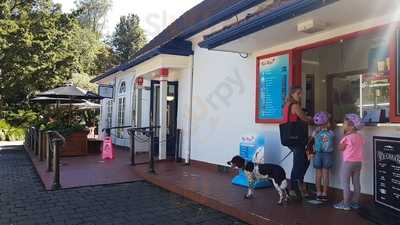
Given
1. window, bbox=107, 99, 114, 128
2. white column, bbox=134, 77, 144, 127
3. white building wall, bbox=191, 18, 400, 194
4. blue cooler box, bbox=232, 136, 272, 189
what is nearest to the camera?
blue cooler box, bbox=232, 136, 272, 189

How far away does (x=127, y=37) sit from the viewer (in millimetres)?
44969

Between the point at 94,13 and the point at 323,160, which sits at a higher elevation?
the point at 94,13

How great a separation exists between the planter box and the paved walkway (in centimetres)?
454

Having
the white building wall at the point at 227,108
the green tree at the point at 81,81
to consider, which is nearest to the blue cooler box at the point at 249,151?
the white building wall at the point at 227,108

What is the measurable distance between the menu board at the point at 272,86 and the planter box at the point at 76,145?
7.43 metres

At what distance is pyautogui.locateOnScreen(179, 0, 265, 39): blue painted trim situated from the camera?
6856 mm

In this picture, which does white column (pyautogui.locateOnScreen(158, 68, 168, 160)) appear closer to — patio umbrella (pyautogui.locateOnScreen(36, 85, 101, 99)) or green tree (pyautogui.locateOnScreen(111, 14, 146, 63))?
patio umbrella (pyautogui.locateOnScreen(36, 85, 101, 99))

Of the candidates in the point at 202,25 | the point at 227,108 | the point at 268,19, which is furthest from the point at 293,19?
the point at 202,25

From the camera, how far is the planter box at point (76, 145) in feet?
40.7

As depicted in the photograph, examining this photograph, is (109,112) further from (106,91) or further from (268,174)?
(268,174)

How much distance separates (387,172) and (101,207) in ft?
13.2

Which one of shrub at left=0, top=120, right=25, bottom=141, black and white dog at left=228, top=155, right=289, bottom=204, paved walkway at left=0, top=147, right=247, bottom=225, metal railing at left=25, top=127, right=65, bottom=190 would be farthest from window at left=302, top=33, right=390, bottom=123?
shrub at left=0, top=120, right=25, bottom=141

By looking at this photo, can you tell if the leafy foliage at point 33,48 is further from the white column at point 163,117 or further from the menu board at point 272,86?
the menu board at point 272,86

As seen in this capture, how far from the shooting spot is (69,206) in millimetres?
5930
